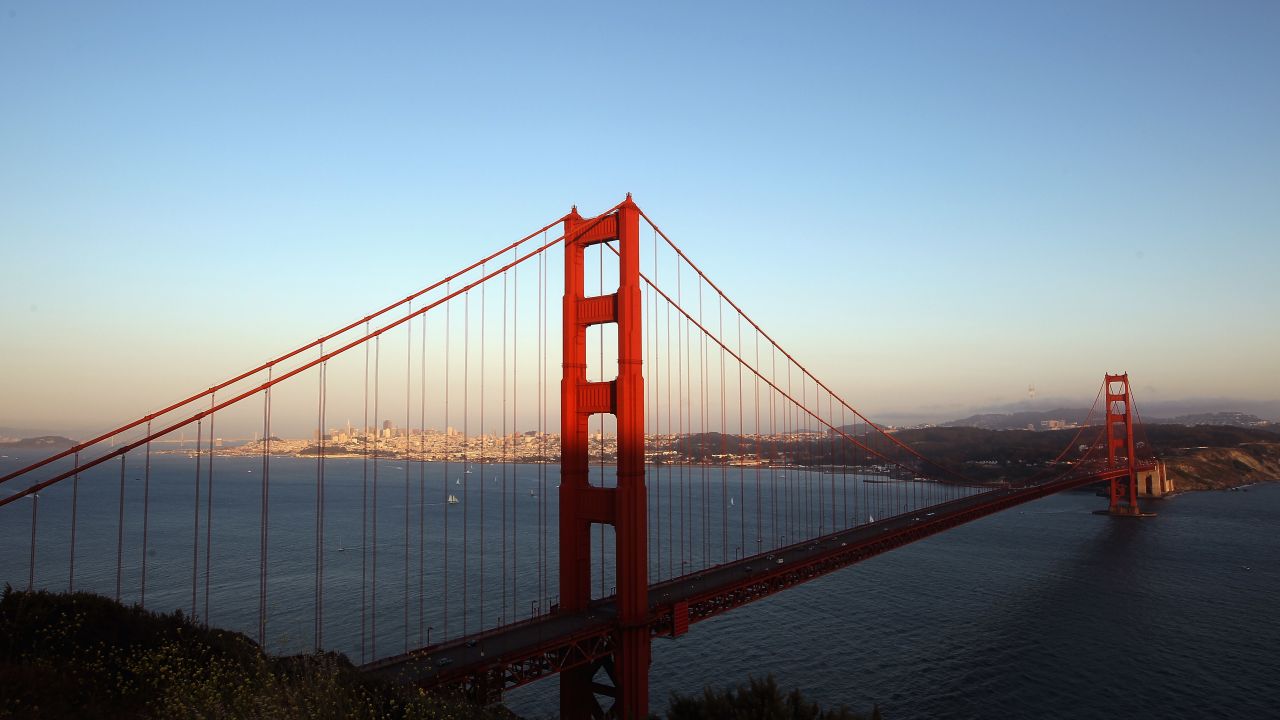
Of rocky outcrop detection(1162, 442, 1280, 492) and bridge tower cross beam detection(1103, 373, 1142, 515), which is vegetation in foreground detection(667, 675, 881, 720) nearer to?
bridge tower cross beam detection(1103, 373, 1142, 515)

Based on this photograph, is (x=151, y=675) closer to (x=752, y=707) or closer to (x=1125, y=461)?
(x=752, y=707)

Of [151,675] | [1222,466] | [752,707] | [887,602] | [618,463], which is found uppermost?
[618,463]

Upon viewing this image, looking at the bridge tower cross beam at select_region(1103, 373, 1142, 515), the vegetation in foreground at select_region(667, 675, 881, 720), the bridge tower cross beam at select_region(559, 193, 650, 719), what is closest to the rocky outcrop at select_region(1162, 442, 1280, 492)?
the bridge tower cross beam at select_region(1103, 373, 1142, 515)

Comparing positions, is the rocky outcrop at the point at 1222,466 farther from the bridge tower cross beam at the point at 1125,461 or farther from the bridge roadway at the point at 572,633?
the bridge roadway at the point at 572,633

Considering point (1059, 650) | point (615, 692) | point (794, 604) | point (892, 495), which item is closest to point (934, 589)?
point (794, 604)

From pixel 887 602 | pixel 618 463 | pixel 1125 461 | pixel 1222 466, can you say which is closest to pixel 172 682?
pixel 618 463

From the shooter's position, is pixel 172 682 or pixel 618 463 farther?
pixel 618 463

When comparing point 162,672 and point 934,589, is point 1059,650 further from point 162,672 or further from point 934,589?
point 162,672
